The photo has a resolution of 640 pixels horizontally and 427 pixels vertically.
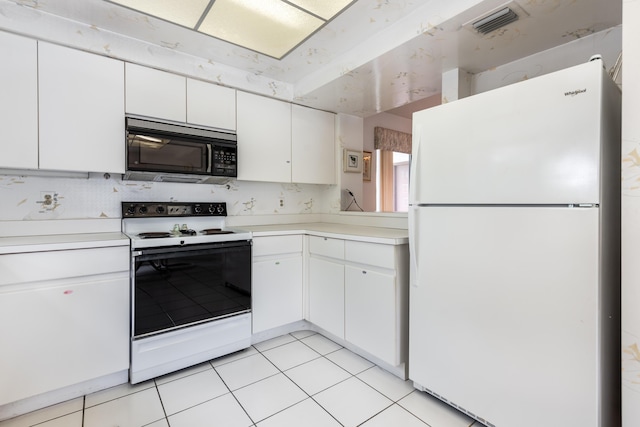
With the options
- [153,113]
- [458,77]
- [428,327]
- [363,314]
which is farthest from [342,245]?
[153,113]

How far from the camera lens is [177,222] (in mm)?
2422

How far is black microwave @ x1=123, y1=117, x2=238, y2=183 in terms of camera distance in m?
1.97

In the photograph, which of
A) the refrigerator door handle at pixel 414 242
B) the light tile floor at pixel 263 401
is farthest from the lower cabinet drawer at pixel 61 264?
the refrigerator door handle at pixel 414 242

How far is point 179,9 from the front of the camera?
172cm

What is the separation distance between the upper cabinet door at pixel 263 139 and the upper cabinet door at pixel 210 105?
9 cm

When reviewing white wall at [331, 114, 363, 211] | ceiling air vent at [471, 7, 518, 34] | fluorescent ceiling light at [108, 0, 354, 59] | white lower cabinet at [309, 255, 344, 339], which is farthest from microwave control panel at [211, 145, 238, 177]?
ceiling air vent at [471, 7, 518, 34]

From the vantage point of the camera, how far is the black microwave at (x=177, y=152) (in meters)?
1.97

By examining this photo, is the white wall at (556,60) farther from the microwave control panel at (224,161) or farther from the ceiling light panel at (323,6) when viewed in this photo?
the microwave control panel at (224,161)

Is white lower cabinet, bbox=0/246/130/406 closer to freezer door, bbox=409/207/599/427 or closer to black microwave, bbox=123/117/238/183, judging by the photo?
black microwave, bbox=123/117/238/183

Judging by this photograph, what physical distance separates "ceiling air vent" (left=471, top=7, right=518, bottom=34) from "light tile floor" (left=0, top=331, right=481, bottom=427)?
81.7 inches

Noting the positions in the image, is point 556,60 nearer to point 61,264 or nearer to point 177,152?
point 177,152

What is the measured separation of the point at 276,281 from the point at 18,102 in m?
1.93

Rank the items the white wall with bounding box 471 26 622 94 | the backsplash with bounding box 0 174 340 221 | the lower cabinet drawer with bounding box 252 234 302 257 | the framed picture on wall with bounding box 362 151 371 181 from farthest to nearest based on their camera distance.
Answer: the framed picture on wall with bounding box 362 151 371 181 < the lower cabinet drawer with bounding box 252 234 302 257 < the backsplash with bounding box 0 174 340 221 < the white wall with bounding box 471 26 622 94

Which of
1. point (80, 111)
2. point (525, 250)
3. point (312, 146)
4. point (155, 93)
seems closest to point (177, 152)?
point (155, 93)
